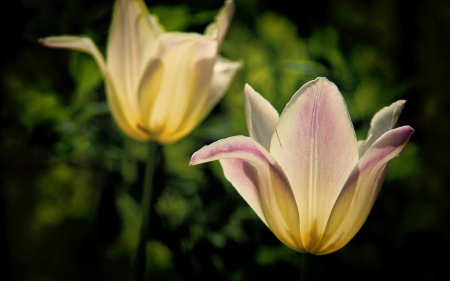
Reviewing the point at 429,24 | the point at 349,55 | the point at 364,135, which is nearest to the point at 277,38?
the point at 349,55

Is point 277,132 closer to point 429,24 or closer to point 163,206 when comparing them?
point 163,206

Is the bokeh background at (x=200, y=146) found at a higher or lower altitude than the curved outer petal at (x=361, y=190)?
lower

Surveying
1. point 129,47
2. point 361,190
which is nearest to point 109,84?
point 129,47

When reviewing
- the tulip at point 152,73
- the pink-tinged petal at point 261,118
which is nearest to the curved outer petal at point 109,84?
the tulip at point 152,73

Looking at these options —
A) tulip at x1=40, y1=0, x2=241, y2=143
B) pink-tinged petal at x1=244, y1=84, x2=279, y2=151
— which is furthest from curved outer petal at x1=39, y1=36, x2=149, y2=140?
pink-tinged petal at x1=244, y1=84, x2=279, y2=151

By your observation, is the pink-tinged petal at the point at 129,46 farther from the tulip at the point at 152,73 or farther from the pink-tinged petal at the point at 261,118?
the pink-tinged petal at the point at 261,118

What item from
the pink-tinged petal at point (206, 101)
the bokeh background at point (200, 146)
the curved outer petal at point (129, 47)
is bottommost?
the bokeh background at point (200, 146)
